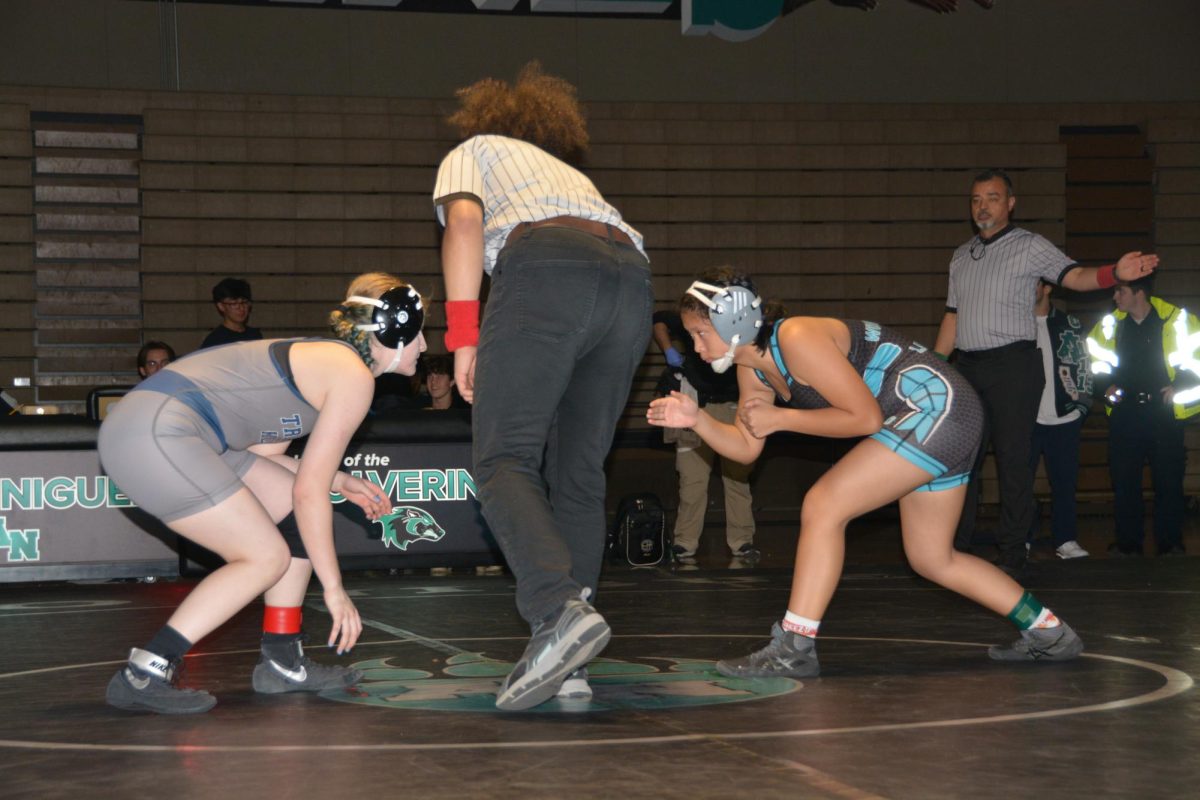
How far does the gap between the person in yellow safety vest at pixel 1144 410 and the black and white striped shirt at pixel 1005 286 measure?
5.05ft

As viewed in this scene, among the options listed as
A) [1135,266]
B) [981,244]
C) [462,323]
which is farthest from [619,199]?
[462,323]

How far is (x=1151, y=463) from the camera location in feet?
24.5

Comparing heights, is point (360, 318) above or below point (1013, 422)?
above

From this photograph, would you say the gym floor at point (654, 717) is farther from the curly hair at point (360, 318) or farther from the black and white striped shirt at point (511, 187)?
the black and white striped shirt at point (511, 187)

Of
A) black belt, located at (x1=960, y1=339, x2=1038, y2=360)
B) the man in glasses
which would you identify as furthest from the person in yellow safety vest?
the man in glasses

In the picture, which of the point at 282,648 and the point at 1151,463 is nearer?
the point at 282,648

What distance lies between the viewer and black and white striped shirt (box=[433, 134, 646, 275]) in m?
2.95

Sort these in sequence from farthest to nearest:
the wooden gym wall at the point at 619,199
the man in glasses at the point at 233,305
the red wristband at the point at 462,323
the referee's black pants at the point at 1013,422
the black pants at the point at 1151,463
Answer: the wooden gym wall at the point at 619,199, the man in glasses at the point at 233,305, the black pants at the point at 1151,463, the referee's black pants at the point at 1013,422, the red wristband at the point at 462,323

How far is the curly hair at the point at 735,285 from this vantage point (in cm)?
328

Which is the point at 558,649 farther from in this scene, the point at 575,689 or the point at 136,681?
the point at 136,681

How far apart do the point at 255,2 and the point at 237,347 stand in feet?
28.2

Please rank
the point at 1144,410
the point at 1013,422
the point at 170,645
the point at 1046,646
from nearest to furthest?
1. the point at 170,645
2. the point at 1046,646
3. the point at 1013,422
4. the point at 1144,410

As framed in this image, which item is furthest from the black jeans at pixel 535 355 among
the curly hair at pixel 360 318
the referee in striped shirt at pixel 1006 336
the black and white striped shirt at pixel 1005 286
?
the black and white striped shirt at pixel 1005 286

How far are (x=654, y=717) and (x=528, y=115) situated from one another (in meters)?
1.35
